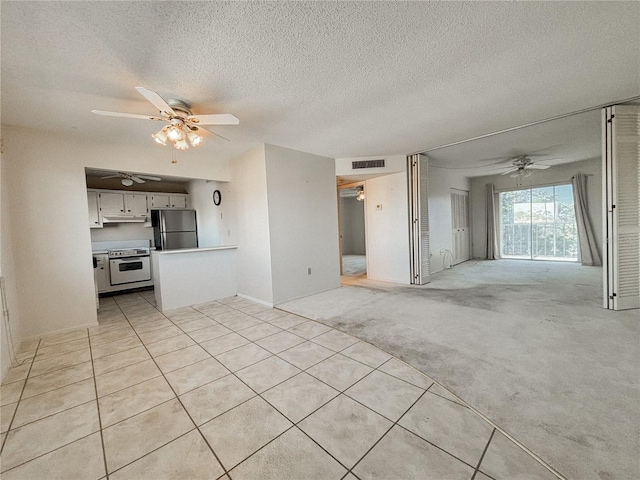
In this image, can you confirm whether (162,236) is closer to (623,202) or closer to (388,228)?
(388,228)

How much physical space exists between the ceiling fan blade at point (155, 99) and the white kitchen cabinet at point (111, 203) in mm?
4260

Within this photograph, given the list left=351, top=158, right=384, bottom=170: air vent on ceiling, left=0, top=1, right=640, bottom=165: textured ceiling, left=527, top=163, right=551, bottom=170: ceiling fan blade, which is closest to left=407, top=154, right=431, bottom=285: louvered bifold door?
left=351, top=158, right=384, bottom=170: air vent on ceiling

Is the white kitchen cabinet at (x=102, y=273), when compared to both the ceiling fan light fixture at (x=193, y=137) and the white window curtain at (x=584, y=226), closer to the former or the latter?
the ceiling fan light fixture at (x=193, y=137)

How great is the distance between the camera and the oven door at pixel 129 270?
5.10 metres

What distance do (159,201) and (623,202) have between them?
26.8 feet

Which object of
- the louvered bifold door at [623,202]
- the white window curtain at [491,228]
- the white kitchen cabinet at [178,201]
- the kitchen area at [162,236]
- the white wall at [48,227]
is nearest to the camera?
the white wall at [48,227]

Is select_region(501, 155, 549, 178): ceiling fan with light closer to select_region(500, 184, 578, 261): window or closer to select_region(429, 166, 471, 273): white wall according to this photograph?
select_region(429, 166, 471, 273): white wall

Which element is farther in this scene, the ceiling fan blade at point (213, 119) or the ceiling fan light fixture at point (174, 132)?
the ceiling fan light fixture at point (174, 132)

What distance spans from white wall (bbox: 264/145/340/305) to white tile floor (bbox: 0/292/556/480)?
160 centimetres

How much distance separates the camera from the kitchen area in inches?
164

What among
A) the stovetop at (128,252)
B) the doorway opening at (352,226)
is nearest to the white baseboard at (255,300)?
the stovetop at (128,252)

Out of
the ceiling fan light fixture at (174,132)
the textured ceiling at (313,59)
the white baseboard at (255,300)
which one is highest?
the textured ceiling at (313,59)

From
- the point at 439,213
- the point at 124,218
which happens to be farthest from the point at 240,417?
the point at 439,213

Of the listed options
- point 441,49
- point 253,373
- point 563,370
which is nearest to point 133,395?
point 253,373
